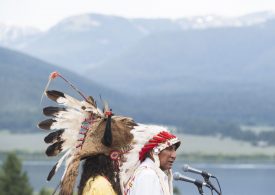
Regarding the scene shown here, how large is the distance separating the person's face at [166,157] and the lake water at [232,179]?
5410 cm

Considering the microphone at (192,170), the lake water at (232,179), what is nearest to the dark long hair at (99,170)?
the microphone at (192,170)

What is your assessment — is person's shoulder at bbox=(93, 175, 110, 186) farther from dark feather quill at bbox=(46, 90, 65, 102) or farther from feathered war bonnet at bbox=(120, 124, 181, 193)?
dark feather quill at bbox=(46, 90, 65, 102)

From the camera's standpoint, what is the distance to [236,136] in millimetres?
174250

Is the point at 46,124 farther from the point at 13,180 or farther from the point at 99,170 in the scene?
the point at 13,180

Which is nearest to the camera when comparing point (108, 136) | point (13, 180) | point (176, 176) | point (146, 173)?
point (146, 173)

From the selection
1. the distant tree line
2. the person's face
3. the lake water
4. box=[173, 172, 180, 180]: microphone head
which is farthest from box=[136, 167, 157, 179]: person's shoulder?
the lake water

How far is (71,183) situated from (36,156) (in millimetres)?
147565

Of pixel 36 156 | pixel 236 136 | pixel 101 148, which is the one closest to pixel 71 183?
pixel 101 148

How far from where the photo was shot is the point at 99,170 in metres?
5.16

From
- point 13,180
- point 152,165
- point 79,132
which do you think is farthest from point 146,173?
point 13,180

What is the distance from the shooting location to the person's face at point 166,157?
17.2ft

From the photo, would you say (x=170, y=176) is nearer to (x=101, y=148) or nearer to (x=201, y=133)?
(x=101, y=148)

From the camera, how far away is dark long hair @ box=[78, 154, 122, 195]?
5145 mm

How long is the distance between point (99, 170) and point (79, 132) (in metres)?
0.33
